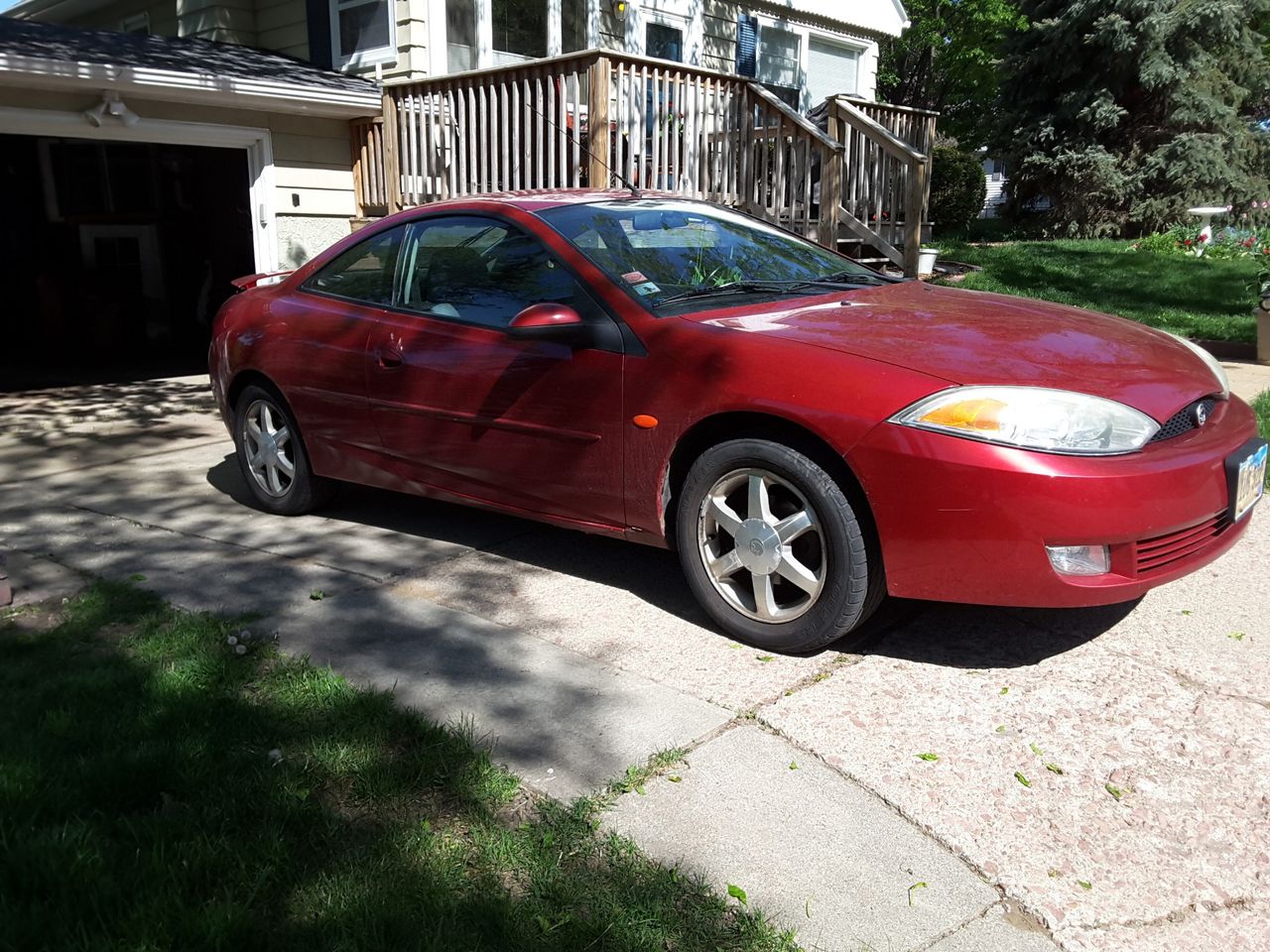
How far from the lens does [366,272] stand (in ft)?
16.1

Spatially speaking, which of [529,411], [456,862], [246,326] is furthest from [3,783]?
[246,326]

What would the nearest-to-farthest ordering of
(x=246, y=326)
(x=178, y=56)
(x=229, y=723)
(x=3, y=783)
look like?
(x=3, y=783), (x=229, y=723), (x=246, y=326), (x=178, y=56)

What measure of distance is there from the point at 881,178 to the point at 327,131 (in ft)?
17.9

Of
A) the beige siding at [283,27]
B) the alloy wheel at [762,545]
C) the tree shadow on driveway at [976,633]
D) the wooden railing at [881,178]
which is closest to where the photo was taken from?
the alloy wheel at [762,545]

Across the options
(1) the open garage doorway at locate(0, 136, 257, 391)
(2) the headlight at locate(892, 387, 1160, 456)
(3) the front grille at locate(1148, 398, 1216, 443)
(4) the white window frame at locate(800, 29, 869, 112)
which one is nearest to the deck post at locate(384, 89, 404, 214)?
(1) the open garage doorway at locate(0, 136, 257, 391)

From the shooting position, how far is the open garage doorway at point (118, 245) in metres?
13.0

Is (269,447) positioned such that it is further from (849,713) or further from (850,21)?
(850,21)

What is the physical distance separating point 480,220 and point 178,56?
726 centimetres

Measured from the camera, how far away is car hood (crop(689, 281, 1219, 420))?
10.8 ft

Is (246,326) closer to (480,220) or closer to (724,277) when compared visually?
(480,220)

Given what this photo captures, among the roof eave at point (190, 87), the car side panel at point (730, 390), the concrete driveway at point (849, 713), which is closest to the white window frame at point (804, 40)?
the roof eave at point (190, 87)

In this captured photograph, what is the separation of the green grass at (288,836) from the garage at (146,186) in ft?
22.9

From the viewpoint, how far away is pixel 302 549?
Answer: 4.89m

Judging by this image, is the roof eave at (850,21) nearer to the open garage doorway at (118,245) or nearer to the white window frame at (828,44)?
the white window frame at (828,44)
